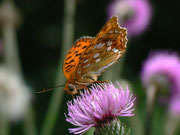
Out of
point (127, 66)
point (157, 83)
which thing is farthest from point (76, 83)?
point (127, 66)

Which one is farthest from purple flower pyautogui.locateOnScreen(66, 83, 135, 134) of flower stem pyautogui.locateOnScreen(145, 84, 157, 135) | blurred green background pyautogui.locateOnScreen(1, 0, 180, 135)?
blurred green background pyautogui.locateOnScreen(1, 0, 180, 135)

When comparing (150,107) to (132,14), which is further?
(132,14)

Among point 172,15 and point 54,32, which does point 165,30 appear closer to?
point 172,15

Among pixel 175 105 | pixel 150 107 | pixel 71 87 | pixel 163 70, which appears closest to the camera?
pixel 71 87

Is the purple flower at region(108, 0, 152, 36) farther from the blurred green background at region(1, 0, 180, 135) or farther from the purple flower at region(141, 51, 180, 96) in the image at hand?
the blurred green background at region(1, 0, 180, 135)

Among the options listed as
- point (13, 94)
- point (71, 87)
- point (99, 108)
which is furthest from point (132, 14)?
point (99, 108)

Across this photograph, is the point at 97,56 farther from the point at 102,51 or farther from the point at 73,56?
the point at 73,56

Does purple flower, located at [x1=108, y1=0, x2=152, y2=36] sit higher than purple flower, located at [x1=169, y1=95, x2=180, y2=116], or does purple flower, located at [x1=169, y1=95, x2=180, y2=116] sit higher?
purple flower, located at [x1=108, y1=0, x2=152, y2=36]
